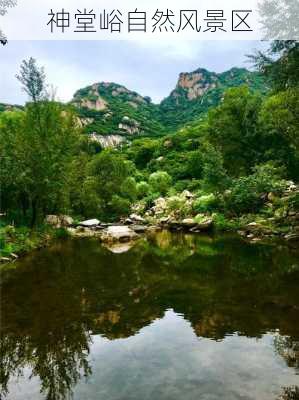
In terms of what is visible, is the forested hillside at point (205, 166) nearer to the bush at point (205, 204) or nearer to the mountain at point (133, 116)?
the bush at point (205, 204)

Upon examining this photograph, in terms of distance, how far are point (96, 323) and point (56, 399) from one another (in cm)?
363

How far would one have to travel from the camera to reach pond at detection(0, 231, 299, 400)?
22.0 ft

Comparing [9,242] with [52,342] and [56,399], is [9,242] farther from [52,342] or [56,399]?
[56,399]

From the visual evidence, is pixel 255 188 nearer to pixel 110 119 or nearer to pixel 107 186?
pixel 107 186

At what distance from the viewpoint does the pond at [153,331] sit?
6695 mm

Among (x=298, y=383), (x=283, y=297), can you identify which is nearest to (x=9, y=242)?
(x=283, y=297)

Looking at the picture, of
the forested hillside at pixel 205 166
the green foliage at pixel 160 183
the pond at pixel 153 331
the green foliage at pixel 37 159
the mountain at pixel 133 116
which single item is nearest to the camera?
the pond at pixel 153 331

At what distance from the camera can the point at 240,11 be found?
15445 mm

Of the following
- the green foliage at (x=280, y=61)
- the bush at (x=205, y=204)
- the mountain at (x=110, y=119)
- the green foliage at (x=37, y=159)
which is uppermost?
the mountain at (x=110, y=119)

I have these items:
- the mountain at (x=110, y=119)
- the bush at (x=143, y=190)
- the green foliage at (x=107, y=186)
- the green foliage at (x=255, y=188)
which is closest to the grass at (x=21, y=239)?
the green foliage at (x=255, y=188)

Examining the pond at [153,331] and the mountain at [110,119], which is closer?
the pond at [153,331]

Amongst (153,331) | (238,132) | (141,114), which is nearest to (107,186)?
(238,132)

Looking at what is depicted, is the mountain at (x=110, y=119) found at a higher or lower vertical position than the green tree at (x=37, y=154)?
higher

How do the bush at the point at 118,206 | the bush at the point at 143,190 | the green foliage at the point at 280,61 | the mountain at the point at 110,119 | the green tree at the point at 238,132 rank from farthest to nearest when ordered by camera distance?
the mountain at the point at 110,119, the bush at the point at 143,190, the bush at the point at 118,206, the green tree at the point at 238,132, the green foliage at the point at 280,61
